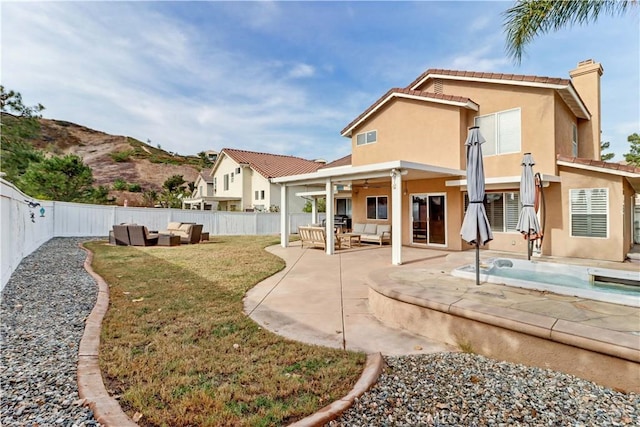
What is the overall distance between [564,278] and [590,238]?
3.87 metres

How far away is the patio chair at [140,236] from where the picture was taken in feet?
48.9

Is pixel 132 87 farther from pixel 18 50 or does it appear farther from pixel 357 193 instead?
pixel 357 193

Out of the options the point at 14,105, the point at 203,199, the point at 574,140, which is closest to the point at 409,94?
the point at 574,140

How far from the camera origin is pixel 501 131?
11.9 metres

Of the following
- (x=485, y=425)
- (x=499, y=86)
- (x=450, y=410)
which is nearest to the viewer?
(x=485, y=425)

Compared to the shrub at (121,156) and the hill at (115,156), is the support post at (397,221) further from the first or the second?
the shrub at (121,156)

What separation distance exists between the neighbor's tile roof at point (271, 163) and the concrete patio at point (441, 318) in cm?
2308

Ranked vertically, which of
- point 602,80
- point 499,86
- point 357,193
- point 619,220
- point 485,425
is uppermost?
point 602,80

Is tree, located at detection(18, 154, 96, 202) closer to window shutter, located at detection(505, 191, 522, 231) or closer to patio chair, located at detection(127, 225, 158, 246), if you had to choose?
patio chair, located at detection(127, 225, 158, 246)

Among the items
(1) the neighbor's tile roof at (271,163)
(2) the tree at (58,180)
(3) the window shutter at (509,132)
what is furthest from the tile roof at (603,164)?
(2) the tree at (58,180)

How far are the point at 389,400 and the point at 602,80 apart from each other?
18127 mm

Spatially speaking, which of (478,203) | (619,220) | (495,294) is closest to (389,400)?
(495,294)

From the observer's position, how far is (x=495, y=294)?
5312 millimetres

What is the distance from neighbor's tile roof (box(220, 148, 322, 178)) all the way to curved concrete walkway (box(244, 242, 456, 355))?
2031 cm
